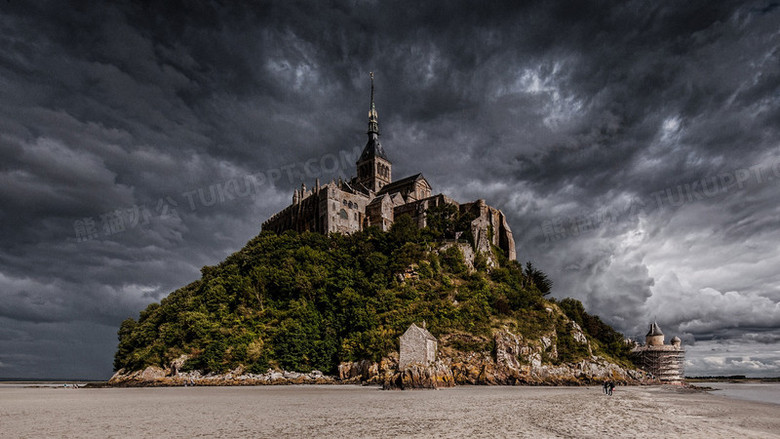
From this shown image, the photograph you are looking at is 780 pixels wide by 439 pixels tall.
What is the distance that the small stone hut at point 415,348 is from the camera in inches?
1435

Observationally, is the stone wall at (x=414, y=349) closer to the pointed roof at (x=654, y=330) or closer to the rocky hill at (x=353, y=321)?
the rocky hill at (x=353, y=321)

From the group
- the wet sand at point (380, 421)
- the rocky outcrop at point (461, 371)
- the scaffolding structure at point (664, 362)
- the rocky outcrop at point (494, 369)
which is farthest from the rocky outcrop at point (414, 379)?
the scaffolding structure at point (664, 362)

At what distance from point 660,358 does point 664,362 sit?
755 millimetres

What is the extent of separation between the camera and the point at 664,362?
227ft

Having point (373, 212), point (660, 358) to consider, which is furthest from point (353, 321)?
point (660, 358)

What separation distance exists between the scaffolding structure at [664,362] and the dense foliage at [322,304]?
25.4 meters

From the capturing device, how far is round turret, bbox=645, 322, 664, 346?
71.3m

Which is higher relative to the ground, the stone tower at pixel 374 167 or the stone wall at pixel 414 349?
the stone tower at pixel 374 167

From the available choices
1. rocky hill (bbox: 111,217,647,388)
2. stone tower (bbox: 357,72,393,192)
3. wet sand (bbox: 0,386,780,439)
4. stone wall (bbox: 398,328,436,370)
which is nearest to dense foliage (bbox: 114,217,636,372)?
rocky hill (bbox: 111,217,647,388)

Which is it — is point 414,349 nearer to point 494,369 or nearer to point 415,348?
point 415,348

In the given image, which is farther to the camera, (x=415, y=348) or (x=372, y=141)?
(x=372, y=141)

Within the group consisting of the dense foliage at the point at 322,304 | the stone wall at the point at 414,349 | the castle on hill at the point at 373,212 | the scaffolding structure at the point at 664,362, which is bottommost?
the scaffolding structure at the point at 664,362

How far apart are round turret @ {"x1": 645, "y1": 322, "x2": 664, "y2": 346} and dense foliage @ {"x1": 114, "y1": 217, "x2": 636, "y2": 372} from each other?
86.0ft

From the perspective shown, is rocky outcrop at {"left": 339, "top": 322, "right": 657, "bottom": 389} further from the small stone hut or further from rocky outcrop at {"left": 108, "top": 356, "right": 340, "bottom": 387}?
rocky outcrop at {"left": 108, "top": 356, "right": 340, "bottom": 387}
